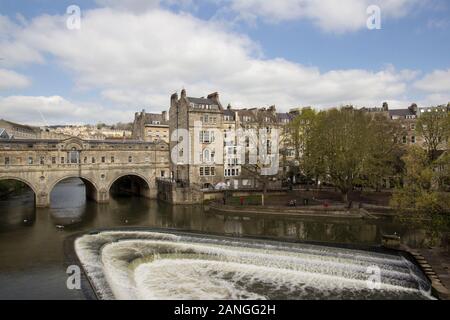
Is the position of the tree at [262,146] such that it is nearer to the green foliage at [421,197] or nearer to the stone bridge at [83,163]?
the stone bridge at [83,163]

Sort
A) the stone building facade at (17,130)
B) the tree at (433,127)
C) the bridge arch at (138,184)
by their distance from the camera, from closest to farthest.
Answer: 1. the tree at (433,127)
2. the bridge arch at (138,184)
3. the stone building facade at (17,130)

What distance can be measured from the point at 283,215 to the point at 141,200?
25074 millimetres

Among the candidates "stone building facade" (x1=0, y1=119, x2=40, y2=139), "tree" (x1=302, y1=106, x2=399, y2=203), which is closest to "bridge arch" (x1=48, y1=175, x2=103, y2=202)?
"tree" (x1=302, y1=106, x2=399, y2=203)

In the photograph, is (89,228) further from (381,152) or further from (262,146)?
(381,152)

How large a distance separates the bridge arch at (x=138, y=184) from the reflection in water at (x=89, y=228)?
4.77 m

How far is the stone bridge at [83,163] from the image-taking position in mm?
46875

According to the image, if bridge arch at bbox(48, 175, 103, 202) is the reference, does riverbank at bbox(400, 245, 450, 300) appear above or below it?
below

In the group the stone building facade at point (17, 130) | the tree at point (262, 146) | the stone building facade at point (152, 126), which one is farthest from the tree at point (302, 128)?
the stone building facade at point (17, 130)

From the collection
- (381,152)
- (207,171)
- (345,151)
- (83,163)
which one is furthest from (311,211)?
(83,163)

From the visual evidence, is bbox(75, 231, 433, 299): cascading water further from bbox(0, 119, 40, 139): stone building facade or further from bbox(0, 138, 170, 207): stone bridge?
bbox(0, 119, 40, 139): stone building facade

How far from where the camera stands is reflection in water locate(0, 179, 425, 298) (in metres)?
22.3

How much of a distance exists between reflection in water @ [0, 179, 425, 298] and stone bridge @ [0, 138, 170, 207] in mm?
3447
